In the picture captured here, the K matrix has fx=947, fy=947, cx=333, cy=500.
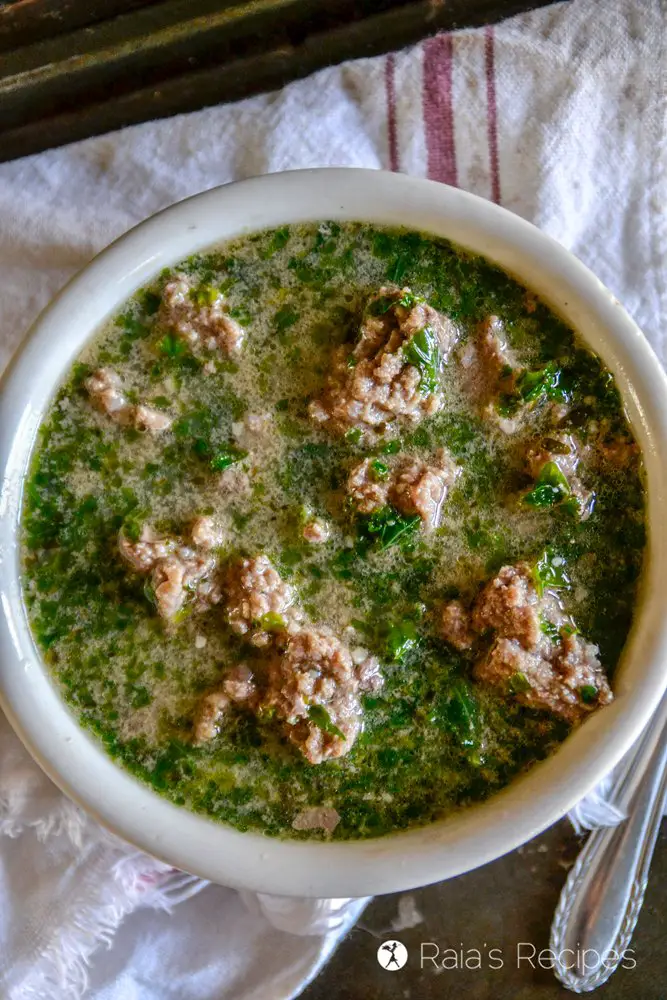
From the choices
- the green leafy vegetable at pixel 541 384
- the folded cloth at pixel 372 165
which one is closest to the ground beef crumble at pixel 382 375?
the green leafy vegetable at pixel 541 384

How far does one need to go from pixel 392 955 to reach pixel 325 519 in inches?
50.2

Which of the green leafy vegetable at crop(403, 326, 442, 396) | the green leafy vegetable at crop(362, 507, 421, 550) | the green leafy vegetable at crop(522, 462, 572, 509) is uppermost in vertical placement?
the green leafy vegetable at crop(403, 326, 442, 396)

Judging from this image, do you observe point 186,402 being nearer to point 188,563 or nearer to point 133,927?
point 188,563

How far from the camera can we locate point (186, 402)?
200 cm

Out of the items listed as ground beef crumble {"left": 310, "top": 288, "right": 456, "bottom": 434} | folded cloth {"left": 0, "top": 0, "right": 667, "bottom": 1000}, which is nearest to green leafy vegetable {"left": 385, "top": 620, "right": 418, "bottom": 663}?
ground beef crumble {"left": 310, "top": 288, "right": 456, "bottom": 434}

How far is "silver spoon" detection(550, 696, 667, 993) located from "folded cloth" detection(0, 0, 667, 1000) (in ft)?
0.33

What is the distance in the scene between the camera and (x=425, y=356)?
1.95m

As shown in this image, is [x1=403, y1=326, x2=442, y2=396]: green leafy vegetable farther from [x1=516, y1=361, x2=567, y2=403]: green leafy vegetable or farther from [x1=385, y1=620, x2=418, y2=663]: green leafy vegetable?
[x1=385, y1=620, x2=418, y2=663]: green leafy vegetable

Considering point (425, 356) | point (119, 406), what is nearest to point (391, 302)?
point (425, 356)

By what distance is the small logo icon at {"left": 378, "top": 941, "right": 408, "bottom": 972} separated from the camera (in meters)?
2.50

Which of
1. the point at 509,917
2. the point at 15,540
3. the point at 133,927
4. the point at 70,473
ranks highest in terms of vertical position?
the point at 70,473

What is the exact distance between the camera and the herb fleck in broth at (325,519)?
6.47 feet

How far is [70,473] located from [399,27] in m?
1.50

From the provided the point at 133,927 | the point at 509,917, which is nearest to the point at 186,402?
the point at 133,927
